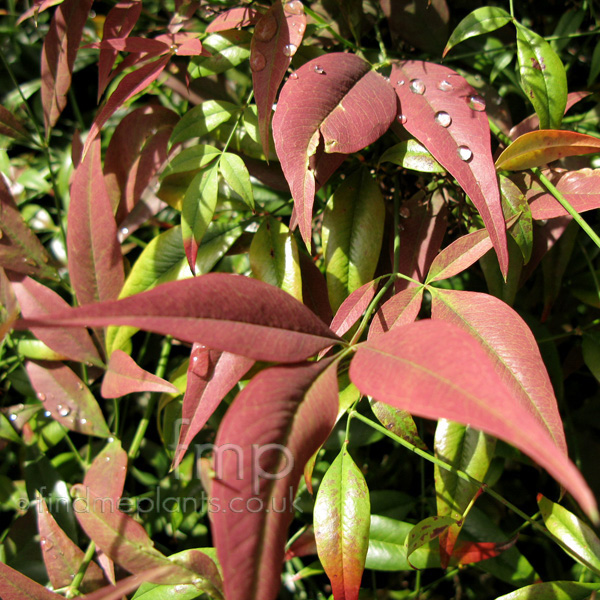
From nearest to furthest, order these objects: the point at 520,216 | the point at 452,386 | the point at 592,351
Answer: the point at 452,386 < the point at 520,216 < the point at 592,351

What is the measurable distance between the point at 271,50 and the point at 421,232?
0.23 metres

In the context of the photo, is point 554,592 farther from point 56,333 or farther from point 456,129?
point 56,333

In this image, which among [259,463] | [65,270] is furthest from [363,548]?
[65,270]

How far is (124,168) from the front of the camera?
→ 611mm

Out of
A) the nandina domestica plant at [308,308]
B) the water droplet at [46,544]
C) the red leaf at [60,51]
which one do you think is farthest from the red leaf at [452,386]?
the red leaf at [60,51]

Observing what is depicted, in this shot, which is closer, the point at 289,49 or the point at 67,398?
the point at 289,49

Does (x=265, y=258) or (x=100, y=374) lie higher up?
(x=265, y=258)

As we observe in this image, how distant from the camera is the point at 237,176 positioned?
19.4 inches

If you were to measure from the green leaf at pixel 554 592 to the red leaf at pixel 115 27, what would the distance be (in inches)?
24.7

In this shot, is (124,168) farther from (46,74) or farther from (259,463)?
(259,463)

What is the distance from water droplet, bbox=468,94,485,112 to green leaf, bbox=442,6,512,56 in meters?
0.08

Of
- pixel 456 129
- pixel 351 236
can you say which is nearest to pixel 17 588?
pixel 351 236

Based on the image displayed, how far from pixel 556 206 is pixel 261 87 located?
0.28 meters

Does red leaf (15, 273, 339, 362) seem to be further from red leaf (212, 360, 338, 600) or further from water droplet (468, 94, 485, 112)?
water droplet (468, 94, 485, 112)
